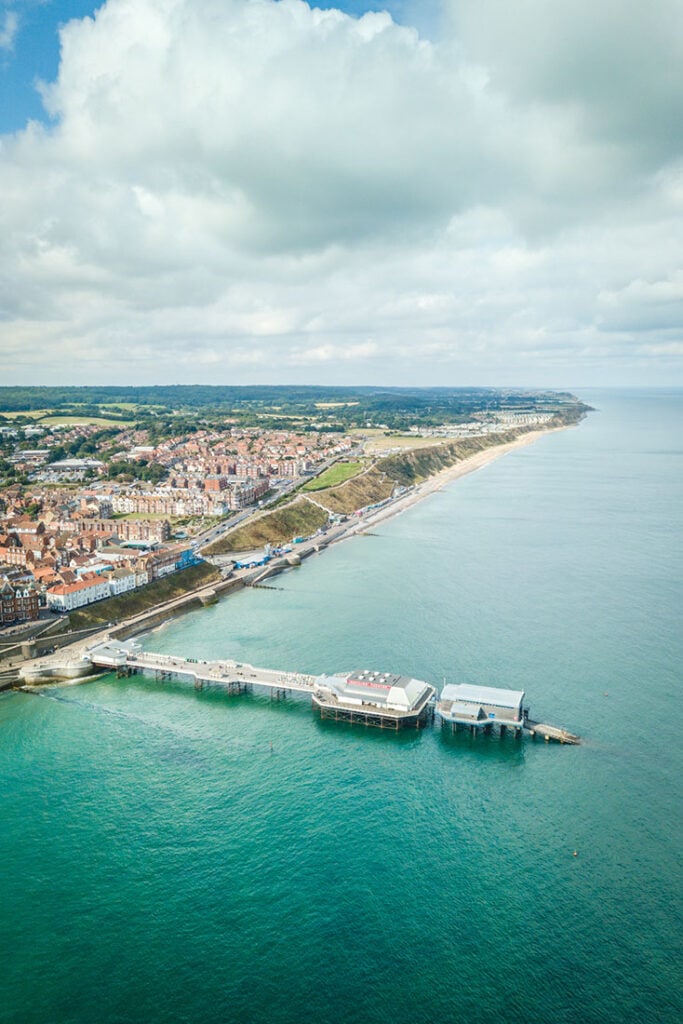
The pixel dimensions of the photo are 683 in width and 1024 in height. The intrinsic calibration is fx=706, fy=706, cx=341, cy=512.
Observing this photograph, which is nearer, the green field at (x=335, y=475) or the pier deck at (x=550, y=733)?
the pier deck at (x=550, y=733)

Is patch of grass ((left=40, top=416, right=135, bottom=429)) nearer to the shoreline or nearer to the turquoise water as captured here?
the shoreline

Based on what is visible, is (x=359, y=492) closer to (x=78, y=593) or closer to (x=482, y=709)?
(x=78, y=593)

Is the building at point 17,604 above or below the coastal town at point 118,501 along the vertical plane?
below

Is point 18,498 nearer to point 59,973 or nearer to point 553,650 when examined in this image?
point 553,650

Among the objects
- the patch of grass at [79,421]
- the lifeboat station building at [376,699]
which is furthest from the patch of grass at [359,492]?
the patch of grass at [79,421]

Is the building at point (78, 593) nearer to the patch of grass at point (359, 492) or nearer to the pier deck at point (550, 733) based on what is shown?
the pier deck at point (550, 733)

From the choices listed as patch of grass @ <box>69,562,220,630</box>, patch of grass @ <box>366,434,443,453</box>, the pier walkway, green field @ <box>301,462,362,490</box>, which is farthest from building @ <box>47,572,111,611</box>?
patch of grass @ <box>366,434,443,453</box>

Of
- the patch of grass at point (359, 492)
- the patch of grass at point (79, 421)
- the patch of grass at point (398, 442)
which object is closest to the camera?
the patch of grass at point (359, 492)
